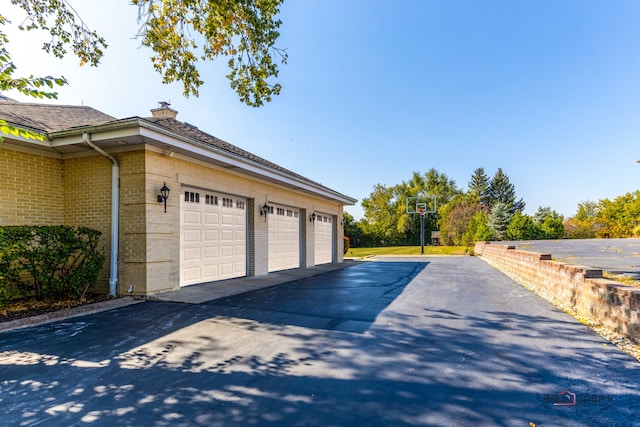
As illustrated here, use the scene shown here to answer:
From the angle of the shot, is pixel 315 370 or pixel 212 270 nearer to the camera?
pixel 315 370

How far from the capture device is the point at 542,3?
32.0ft

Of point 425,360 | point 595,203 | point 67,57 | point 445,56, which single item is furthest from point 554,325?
point 595,203

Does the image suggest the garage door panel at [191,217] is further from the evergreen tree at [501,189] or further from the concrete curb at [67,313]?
the evergreen tree at [501,189]

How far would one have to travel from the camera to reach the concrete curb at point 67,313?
473 cm

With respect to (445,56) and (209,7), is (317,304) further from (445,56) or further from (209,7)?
(445,56)

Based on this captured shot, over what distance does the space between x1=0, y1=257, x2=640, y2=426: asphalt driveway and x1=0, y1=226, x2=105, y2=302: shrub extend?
A: 1.23m

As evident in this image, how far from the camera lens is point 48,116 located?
309 inches

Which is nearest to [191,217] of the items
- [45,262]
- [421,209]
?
[45,262]

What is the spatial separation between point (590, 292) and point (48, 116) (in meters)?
12.0

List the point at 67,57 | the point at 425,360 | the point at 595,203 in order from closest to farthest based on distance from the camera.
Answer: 1. the point at 425,360
2. the point at 67,57
3. the point at 595,203

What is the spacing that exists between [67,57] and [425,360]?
29.1ft

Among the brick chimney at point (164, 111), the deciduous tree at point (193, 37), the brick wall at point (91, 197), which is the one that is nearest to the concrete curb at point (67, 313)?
the brick wall at point (91, 197)

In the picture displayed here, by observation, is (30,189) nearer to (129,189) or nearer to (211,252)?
(129,189)

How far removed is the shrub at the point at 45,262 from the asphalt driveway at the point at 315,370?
4.04ft
